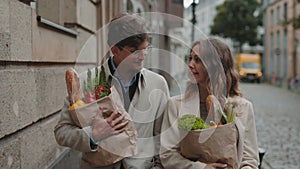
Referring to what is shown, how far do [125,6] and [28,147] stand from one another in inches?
→ 256

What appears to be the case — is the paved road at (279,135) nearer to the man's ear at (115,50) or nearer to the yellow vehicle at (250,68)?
the man's ear at (115,50)

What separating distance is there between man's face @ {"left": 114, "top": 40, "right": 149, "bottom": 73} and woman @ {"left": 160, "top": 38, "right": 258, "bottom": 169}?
32cm

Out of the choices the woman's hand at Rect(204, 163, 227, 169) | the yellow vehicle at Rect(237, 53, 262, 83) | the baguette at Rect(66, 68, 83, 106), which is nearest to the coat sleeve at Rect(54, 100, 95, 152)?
the baguette at Rect(66, 68, 83, 106)

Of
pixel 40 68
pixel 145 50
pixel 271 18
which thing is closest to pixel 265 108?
pixel 40 68

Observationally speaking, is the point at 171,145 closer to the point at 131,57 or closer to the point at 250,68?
the point at 131,57

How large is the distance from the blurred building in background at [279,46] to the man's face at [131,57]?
29.5 m

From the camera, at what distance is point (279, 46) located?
42875mm

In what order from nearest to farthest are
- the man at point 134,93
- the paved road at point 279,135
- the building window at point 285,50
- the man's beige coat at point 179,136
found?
the man at point 134,93 → the man's beige coat at point 179,136 → the paved road at point 279,135 → the building window at point 285,50

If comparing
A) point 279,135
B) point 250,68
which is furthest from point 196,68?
point 250,68

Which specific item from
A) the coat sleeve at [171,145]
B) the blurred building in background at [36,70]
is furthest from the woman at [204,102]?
the blurred building in background at [36,70]

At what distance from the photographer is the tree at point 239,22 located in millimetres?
53375

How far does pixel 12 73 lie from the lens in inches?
125

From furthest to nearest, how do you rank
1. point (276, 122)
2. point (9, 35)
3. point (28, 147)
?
point (276, 122) → point (28, 147) → point (9, 35)

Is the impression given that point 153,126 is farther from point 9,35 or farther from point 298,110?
point 298,110
